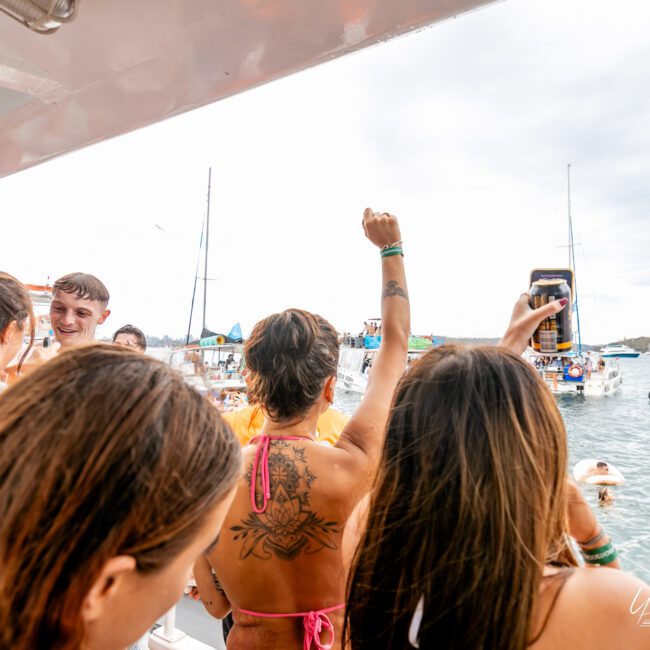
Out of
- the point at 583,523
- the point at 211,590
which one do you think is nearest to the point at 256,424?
the point at 211,590

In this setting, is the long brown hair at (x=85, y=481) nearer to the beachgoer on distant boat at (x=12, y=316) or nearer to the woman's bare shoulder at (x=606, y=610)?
the woman's bare shoulder at (x=606, y=610)

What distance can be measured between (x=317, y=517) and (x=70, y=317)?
1.79 metres

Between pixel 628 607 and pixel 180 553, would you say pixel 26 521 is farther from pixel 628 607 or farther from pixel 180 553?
pixel 628 607

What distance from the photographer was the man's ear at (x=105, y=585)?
0.55 m

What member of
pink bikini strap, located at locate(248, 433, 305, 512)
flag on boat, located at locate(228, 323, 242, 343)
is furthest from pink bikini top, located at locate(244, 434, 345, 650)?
flag on boat, located at locate(228, 323, 242, 343)

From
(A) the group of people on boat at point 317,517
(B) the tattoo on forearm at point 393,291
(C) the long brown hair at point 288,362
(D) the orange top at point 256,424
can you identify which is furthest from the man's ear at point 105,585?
(D) the orange top at point 256,424

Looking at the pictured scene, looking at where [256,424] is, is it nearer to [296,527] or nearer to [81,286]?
[296,527]

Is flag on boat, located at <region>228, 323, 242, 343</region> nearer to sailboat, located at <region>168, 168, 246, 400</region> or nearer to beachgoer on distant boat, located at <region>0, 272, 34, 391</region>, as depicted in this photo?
sailboat, located at <region>168, 168, 246, 400</region>

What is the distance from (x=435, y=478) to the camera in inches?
30.9

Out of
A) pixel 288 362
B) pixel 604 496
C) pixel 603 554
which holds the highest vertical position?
pixel 288 362

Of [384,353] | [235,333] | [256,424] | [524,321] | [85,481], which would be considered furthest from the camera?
[235,333]

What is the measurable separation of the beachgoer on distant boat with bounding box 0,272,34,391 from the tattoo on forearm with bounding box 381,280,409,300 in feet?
4.12

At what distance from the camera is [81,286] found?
7.89ft

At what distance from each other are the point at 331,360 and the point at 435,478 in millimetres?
645
